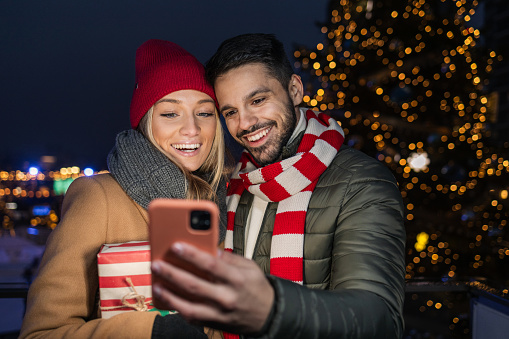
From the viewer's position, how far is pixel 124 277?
3.83 feet

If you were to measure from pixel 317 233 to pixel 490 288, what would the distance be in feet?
5.34

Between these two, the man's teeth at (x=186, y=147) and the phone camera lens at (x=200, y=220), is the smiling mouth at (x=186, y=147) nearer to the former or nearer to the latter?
the man's teeth at (x=186, y=147)

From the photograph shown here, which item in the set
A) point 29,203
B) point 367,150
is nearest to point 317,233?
point 367,150

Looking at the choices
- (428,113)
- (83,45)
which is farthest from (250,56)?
(83,45)

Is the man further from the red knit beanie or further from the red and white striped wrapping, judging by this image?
the red and white striped wrapping

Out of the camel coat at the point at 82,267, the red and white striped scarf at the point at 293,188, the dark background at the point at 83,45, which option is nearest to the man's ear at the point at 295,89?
the red and white striped scarf at the point at 293,188

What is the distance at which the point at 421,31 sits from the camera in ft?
15.6

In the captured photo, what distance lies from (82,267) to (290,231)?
0.93 meters

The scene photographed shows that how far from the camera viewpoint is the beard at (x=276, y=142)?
1.84 metres

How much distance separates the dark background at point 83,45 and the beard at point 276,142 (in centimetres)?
2861

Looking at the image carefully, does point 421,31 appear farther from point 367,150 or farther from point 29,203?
point 29,203

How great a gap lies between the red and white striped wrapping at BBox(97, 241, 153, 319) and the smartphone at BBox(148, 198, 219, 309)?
1.91 feet

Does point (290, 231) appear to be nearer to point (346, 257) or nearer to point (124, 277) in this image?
point (346, 257)

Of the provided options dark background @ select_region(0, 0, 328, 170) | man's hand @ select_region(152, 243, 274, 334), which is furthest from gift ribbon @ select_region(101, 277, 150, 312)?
dark background @ select_region(0, 0, 328, 170)
